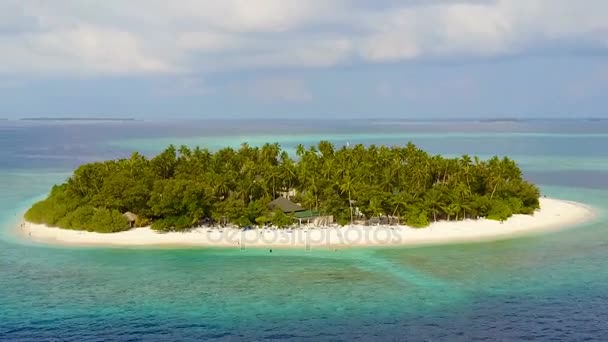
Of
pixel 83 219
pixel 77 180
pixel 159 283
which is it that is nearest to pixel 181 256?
pixel 159 283

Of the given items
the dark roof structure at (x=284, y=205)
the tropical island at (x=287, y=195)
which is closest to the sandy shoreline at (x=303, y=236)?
the tropical island at (x=287, y=195)

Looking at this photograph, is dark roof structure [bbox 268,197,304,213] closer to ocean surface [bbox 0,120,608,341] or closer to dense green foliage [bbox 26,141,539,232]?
dense green foliage [bbox 26,141,539,232]

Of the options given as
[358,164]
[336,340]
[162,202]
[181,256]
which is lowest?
[336,340]

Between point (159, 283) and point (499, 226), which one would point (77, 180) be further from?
point (499, 226)

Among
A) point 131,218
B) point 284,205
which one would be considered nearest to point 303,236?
point 284,205

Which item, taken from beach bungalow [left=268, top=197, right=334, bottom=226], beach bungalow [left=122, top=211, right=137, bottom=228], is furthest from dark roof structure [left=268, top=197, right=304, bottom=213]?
beach bungalow [left=122, top=211, right=137, bottom=228]

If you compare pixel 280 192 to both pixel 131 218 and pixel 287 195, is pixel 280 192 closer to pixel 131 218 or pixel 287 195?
pixel 287 195

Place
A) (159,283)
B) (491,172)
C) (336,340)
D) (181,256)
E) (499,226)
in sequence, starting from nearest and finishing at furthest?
1. (336,340)
2. (159,283)
3. (181,256)
4. (499,226)
5. (491,172)
